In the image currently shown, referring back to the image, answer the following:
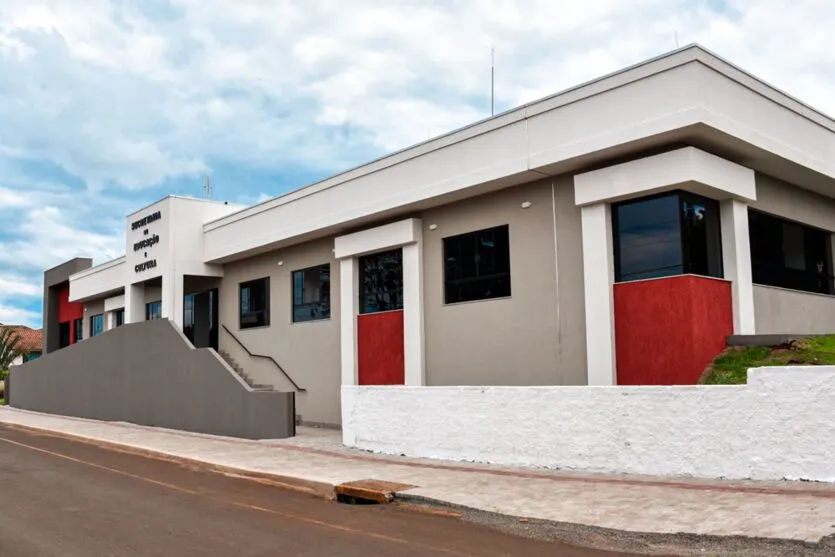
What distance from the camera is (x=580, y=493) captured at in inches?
399

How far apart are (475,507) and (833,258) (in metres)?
13.1

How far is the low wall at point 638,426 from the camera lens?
9898 millimetres

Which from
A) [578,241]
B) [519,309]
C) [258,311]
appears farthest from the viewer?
[258,311]

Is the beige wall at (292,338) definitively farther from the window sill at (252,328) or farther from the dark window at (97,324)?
the dark window at (97,324)

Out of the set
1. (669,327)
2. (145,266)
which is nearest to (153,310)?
(145,266)

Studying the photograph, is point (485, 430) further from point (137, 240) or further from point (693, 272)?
point (137, 240)

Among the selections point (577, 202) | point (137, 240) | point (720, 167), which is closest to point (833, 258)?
point (720, 167)

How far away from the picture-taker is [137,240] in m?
28.8

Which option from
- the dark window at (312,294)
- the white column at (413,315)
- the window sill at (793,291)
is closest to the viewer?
the window sill at (793,291)

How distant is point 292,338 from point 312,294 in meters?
1.53

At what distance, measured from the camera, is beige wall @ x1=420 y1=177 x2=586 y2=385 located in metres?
15.1

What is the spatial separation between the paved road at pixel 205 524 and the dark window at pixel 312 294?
8568mm

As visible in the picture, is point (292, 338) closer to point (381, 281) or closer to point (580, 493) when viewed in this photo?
point (381, 281)

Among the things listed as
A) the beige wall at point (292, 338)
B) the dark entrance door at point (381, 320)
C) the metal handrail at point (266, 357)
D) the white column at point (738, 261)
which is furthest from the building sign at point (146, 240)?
the white column at point (738, 261)
